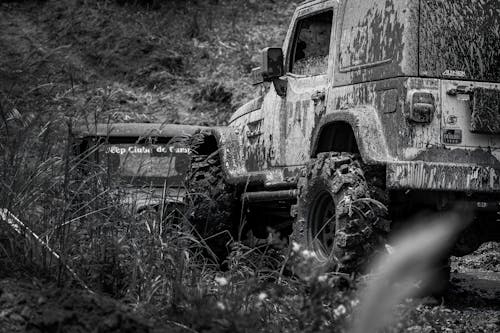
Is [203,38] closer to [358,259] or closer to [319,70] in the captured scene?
[319,70]

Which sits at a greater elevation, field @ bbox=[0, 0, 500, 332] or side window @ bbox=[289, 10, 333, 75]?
side window @ bbox=[289, 10, 333, 75]

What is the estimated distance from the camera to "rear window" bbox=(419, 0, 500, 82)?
245 inches

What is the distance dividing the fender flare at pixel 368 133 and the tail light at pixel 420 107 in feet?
0.96

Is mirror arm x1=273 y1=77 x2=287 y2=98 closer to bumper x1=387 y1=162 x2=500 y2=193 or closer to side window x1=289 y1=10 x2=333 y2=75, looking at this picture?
side window x1=289 y1=10 x2=333 y2=75

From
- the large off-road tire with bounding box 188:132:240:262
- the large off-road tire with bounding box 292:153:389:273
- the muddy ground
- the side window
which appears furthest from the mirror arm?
the muddy ground

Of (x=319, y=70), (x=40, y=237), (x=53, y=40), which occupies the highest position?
(x=53, y=40)

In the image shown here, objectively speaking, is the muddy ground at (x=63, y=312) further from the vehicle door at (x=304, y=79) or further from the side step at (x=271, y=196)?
the vehicle door at (x=304, y=79)

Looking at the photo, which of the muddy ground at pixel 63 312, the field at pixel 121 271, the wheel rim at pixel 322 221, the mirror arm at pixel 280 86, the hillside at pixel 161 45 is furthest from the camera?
the hillside at pixel 161 45

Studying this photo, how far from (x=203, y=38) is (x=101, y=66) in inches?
85.7

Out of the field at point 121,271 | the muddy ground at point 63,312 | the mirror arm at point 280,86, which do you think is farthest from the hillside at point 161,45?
the muddy ground at point 63,312

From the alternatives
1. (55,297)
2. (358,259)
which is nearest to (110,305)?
(55,297)

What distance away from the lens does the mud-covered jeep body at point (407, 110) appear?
6062 millimetres

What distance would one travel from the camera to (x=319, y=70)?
24.8ft

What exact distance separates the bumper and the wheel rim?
0.75 meters
